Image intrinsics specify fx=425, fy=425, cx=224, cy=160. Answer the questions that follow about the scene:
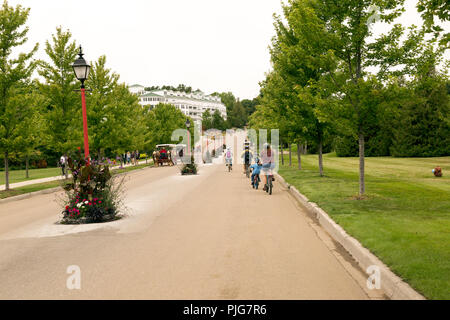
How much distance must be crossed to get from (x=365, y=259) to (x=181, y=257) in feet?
9.43

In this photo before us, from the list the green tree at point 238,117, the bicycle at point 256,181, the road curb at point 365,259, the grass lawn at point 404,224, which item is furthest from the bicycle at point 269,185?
the green tree at point 238,117

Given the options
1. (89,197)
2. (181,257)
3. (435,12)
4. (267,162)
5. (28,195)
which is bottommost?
(28,195)

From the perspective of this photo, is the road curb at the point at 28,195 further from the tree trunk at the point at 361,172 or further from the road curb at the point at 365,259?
the tree trunk at the point at 361,172

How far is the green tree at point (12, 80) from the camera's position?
1886 centimetres

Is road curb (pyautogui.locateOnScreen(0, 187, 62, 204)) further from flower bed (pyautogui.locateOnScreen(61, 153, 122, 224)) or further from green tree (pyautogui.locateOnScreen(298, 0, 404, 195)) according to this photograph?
green tree (pyautogui.locateOnScreen(298, 0, 404, 195))

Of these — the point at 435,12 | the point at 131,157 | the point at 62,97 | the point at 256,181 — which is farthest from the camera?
the point at 131,157

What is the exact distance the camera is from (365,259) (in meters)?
6.42

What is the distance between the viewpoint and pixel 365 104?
41.2 feet

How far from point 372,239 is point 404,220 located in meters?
2.20

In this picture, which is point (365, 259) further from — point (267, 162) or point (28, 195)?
point (28, 195)

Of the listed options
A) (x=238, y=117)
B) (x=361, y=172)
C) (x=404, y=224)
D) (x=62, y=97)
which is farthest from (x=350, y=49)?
(x=238, y=117)

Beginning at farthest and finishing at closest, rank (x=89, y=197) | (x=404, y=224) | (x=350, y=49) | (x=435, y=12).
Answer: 1. (x=350, y=49)
2. (x=89, y=197)
3. (x=404, y=224)
4. (x=435, y=12)

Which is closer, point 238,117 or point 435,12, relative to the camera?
point 435,12

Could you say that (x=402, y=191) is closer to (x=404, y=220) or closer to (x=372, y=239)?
(x=404, y=220)
